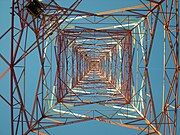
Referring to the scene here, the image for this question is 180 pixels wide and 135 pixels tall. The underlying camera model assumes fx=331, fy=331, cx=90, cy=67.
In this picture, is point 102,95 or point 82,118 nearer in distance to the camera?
point 82,118

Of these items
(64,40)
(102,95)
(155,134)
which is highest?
(64,40)

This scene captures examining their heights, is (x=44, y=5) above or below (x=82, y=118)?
above

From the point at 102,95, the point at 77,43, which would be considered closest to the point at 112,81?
the point at 77,43

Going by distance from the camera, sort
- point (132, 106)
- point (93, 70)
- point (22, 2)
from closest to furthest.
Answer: point (22, 2)
point (132, 106)
point (93, 70)

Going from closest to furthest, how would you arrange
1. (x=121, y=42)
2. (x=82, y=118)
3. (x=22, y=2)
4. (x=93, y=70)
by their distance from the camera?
(x=22, y=2), (x=82, y=118), (x=121, y=42), (x=93, y=70)

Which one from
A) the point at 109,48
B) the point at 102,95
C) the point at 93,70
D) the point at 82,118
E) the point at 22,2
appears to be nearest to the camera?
the point at 22,2

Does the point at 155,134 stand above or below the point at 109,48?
below

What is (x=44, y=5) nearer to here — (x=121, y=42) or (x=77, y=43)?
(x=121, y=42)

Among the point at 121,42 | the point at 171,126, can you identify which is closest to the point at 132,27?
→ the point at 121,42

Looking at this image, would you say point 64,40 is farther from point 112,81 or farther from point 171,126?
point 171,126
